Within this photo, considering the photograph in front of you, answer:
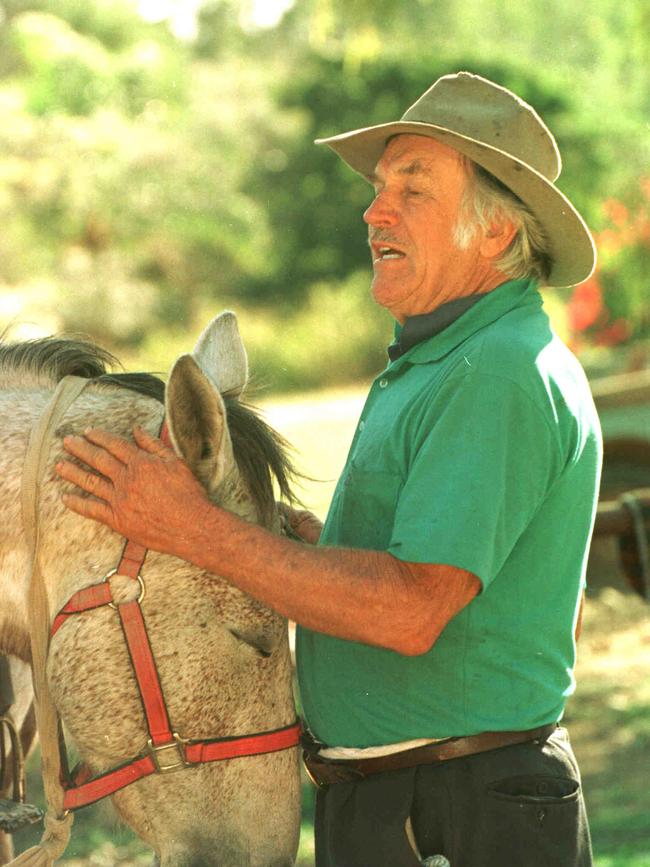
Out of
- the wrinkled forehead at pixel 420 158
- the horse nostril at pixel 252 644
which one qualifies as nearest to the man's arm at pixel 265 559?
the horse nostril at pixel 252 644

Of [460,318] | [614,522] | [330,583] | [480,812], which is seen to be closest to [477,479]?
[330,583]

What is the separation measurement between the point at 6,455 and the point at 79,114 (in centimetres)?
2316

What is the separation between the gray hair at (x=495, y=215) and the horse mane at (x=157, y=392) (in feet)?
1.76

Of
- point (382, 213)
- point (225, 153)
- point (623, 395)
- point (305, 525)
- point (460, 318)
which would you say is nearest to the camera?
point (460, 318)

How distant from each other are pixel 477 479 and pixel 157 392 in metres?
0.70

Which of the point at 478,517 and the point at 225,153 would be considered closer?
the point at 478,517

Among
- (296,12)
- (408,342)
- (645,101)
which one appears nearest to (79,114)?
(645,101)

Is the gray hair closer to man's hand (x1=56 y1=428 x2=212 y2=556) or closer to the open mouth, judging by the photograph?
the open mouth

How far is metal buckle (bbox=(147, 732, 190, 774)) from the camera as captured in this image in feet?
7.00

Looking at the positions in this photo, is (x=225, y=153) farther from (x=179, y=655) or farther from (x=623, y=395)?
(x=179, y=655)

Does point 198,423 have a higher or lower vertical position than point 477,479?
higher

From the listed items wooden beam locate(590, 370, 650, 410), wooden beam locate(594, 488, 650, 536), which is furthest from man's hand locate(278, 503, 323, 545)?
wooden beam locate(590, 370, 650, 410)

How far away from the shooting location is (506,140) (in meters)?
2.32

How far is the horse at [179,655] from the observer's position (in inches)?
83.7
